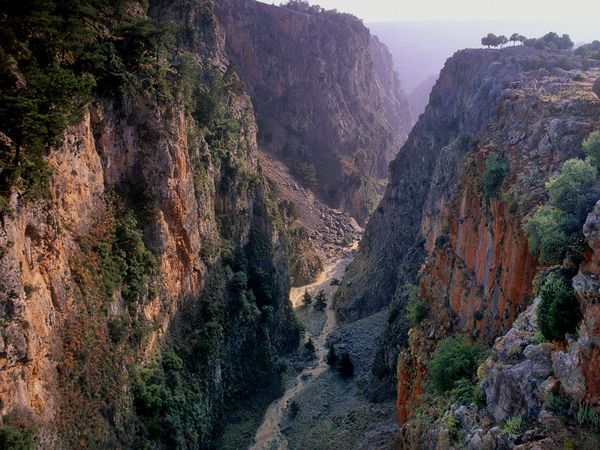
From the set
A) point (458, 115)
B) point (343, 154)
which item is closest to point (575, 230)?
point (458, 115)

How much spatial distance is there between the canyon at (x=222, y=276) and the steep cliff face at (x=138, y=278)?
16 cm

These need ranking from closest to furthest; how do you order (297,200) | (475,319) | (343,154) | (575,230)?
(575,230), (475,319), (297,200), (343,154)

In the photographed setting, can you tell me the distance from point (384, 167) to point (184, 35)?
3346 inches

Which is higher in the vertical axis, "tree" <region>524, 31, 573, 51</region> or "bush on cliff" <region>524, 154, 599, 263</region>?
"tree" <region>524, 31, 573, 51</region>

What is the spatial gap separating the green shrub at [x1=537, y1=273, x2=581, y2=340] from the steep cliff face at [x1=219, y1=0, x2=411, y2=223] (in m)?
91.2

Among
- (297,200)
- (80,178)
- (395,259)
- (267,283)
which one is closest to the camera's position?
(80,178)

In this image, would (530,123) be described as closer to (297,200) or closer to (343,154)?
(297,200)

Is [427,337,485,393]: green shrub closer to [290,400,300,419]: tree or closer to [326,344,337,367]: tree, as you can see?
[290,400,300,419]: tree

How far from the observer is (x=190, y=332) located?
4275 cm

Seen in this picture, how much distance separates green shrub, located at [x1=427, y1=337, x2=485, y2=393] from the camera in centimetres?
2400

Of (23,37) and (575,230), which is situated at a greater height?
(23,37)

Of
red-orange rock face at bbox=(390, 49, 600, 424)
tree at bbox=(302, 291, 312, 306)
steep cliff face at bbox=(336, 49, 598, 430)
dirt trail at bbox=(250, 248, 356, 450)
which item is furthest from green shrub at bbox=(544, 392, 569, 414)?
tree at bbox=(302, 291, 312, 306)

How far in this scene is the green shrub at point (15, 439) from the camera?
22.1m

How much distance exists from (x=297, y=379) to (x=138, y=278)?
2395cm
